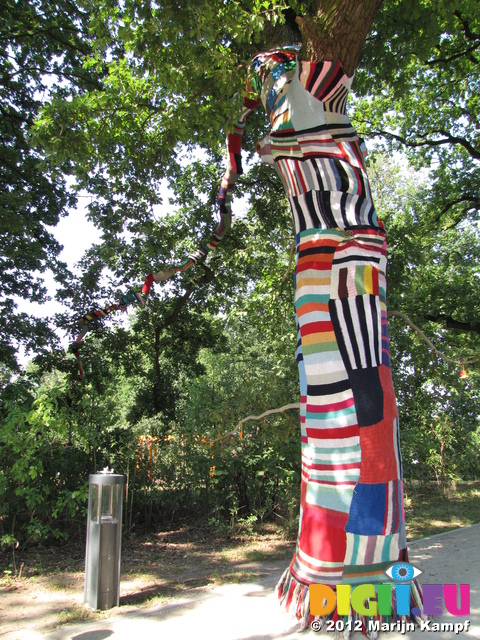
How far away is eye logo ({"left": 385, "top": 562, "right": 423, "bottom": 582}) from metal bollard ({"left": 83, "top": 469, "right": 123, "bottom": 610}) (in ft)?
→ 7.85

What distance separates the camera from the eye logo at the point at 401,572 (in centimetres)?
379

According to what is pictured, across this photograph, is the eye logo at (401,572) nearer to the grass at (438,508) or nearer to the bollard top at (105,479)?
the bollard top at (105,479)

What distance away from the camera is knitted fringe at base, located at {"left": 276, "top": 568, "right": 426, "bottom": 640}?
3.59 meters

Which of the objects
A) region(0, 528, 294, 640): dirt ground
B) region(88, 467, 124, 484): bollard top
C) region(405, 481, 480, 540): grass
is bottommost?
region(405, 481, 480, 540): grass

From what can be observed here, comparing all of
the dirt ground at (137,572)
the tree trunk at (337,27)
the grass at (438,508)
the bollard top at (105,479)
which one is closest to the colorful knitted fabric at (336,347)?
the tree trunk at (337,27)

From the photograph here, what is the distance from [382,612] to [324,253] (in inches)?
117

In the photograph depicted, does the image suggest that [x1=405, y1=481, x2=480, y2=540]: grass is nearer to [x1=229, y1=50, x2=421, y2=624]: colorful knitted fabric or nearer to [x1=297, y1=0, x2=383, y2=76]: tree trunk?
[x1=229, y1=50, x2=421, y2=624]: colorful knitted fabric

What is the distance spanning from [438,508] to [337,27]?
963 cm

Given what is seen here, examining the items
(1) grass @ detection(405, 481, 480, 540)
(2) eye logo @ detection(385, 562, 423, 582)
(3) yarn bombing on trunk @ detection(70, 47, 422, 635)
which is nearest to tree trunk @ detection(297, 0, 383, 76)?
(3) yarn bombing on trunk @ detection(70, 47, 422, 635)

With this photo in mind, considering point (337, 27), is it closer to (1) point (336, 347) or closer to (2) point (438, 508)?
(1) point (336, 347)

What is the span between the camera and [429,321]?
43.0 ft

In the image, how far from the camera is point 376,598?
12.2ft

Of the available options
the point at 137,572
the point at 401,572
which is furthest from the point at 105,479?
the point at 401,572

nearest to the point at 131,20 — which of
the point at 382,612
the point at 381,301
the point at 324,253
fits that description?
the point at 324,253
